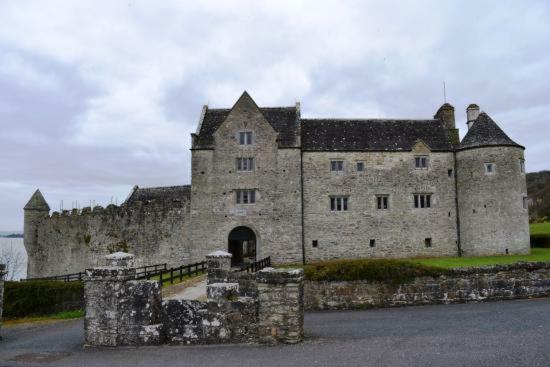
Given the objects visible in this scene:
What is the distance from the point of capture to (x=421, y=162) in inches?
1383

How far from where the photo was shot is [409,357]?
351 inches

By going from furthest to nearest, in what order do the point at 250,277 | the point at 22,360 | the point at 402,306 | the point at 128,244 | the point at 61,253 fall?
1. the point at 61,253
2. the point at 128,244
3. the point at 250,277
4. the point at 402,306
5. the point at 22,360

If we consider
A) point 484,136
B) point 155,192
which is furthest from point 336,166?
point 155,192

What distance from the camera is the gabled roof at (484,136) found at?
110ft

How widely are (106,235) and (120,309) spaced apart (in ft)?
92.1

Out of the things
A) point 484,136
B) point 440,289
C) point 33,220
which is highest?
point 484,136

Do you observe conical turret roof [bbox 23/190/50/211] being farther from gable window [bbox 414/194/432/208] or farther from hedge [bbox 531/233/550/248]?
hedge [bbox 531/233/550/248]

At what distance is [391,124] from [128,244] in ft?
79.7

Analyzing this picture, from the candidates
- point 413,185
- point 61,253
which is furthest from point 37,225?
point 413,185

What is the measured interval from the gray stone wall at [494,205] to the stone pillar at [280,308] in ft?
88.8

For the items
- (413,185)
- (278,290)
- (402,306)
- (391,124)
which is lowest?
(402,306)

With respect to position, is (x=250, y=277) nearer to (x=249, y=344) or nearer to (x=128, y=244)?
(x=249, y=344)

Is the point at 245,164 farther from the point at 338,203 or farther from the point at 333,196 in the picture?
the point at 338,203

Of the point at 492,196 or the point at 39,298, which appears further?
the point at 492,196
